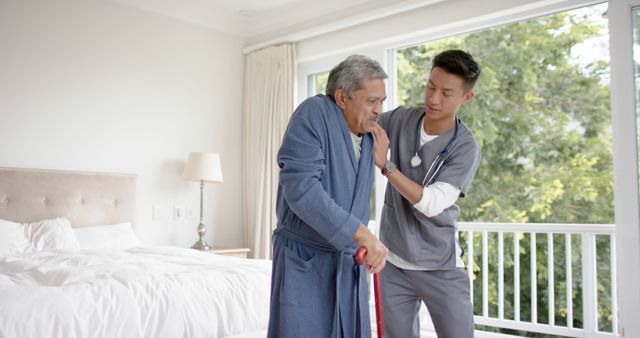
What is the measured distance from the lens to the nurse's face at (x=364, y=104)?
166 centimetres

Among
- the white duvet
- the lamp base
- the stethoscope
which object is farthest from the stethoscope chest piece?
the lamp base

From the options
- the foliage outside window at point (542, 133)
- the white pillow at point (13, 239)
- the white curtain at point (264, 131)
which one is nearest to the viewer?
the white pillow at point (13, 239)

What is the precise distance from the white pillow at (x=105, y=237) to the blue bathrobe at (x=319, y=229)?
2.64 meters

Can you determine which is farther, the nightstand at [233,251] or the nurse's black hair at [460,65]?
the nightstand at [233,251]

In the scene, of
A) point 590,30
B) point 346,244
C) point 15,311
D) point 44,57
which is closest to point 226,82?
point 44,57

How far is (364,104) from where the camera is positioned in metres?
1.67

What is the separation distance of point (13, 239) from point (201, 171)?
5.31 ft

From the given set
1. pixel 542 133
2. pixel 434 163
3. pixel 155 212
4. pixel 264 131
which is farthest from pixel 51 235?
pixel 542 133

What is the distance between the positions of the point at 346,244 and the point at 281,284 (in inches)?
10.5

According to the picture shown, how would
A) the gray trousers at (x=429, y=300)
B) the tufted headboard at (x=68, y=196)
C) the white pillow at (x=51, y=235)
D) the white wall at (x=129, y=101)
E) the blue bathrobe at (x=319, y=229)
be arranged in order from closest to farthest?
the blue bathrobe at (x=319, y=229)
the gray trousers at (x=429, y=300)
the white pillow at (x=51, y=235)
the tufted headboard at (x=68, y=196)
the white wall at (x=129, y=101)

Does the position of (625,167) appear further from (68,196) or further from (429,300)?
(68,196)

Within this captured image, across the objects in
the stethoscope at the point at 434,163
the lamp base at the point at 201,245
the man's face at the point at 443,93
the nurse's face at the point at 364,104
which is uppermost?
the man's face at the point at 443,93

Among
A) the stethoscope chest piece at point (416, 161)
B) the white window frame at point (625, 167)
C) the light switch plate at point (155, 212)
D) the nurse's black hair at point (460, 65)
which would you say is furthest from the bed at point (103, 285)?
the white window frame at point (625, 167)

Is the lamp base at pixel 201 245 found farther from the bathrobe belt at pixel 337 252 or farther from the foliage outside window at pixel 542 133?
the foliage outside window at pixel 542 133
